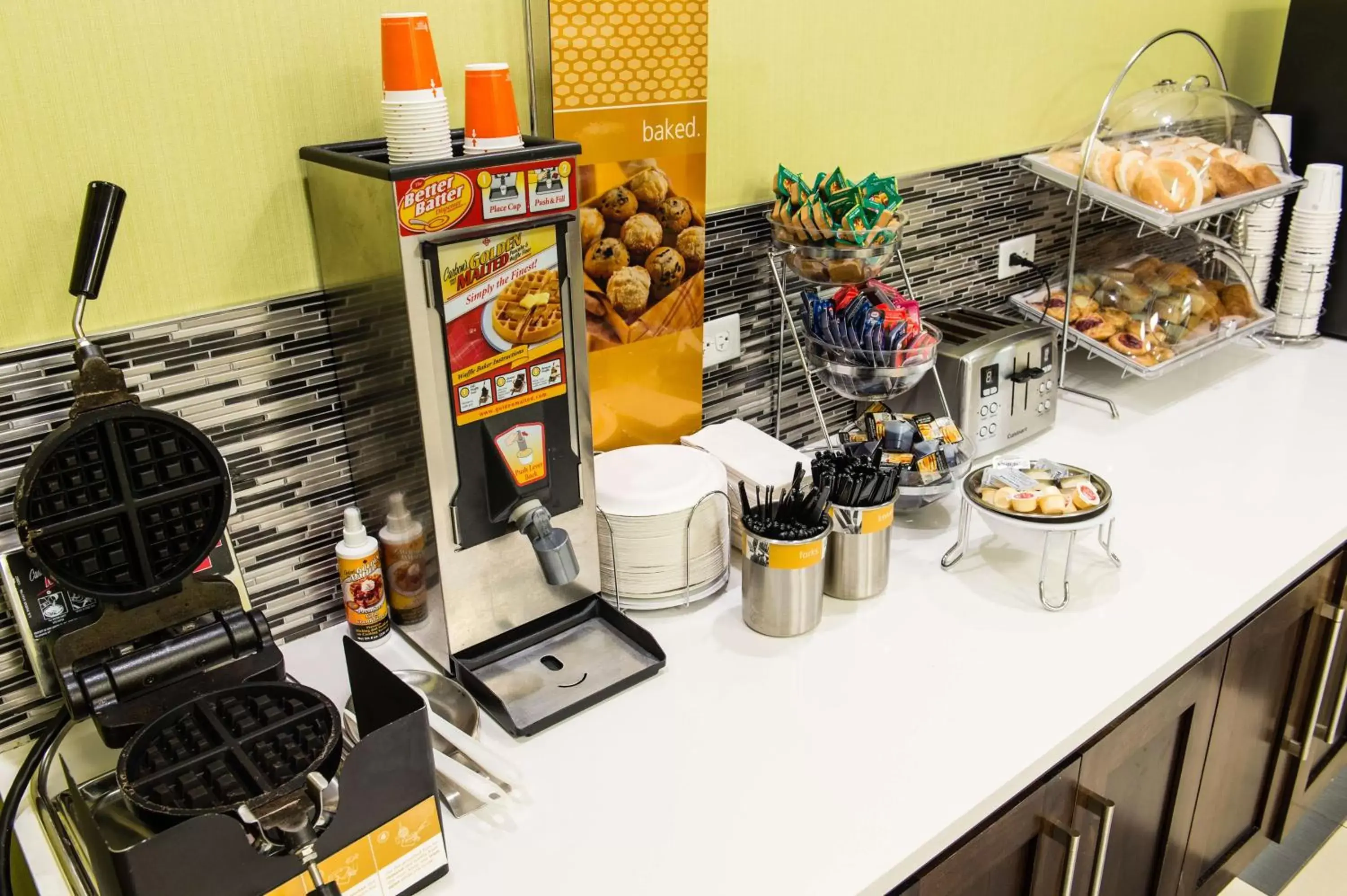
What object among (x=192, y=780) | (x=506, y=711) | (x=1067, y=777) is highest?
(x=192, y=780)

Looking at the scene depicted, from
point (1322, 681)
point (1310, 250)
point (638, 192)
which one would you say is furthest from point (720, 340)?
point (1310, 250)

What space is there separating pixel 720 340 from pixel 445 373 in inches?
25.9

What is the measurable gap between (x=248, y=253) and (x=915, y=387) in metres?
1.18

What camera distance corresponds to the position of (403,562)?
4.32 ft

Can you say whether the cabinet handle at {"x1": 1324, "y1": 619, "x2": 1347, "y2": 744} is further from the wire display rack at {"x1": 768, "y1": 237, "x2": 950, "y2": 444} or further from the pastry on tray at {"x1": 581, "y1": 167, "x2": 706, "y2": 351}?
the pastry on tray at {"x1": 581, "y1": 167, "x2": 706, "y2": 351}

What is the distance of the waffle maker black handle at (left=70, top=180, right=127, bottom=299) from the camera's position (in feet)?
3.30

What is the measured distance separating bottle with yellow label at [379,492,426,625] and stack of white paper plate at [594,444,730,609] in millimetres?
235

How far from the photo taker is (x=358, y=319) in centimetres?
121

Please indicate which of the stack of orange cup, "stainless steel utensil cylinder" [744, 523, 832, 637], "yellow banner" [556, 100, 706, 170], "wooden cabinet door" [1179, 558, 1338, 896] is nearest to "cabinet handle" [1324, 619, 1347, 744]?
"wooden cabinet door" [1179, 558, 1338, 896]

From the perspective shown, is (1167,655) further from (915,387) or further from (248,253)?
(248,253)

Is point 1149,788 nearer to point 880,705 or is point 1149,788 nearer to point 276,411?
point 880,705

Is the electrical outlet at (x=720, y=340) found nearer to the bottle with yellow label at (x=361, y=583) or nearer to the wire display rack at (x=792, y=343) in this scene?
the wire display rack at (x=792, y=343)

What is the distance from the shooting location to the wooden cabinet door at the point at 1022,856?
113cm

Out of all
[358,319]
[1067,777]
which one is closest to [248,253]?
[358,319]
